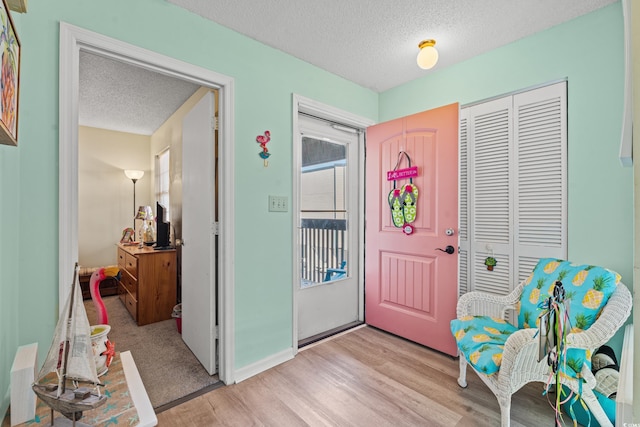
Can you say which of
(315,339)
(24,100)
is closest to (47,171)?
(24,100)

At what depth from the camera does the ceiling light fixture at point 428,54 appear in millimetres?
2000

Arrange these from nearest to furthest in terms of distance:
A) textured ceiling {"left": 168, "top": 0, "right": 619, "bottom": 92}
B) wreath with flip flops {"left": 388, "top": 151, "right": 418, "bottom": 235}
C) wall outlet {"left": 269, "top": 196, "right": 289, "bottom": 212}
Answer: textured ceiling {"left": 168, "top": 0, "right": 619, "bottom": 92} → wall outlet {"left": 269, "top": 196, "right": 289, "bottom": 212} → wreath with flip flops {"left": 388, "top": 151, "right": 418, "bottom": 235}

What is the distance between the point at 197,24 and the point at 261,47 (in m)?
0.45

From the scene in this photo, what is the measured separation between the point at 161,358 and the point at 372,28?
2.86 metres

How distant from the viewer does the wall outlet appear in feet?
7.08

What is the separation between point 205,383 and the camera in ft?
6.41

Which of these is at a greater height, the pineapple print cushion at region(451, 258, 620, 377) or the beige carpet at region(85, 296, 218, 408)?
the pineapple print cushion at region(451, 258, 620, 377)

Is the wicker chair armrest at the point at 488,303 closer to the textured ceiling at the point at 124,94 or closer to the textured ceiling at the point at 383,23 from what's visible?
the textured ceiling at the point at 383,23

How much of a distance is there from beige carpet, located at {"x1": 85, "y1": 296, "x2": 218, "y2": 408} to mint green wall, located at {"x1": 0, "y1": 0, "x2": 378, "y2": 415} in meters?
0.39

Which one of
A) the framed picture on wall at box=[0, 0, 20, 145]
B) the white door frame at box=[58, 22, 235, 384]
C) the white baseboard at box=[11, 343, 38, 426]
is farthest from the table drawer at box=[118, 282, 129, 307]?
the framed picture on wall at box=[0, 0, 20, 145]

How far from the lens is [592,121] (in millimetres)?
1778

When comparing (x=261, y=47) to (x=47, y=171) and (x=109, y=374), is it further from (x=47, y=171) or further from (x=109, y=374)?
(x=109, y=374)

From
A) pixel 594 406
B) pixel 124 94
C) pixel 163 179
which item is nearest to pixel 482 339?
pixel 594 406

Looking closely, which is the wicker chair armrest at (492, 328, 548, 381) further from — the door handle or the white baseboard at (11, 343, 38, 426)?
the white baseboard at (11, 343, 38, 426)
